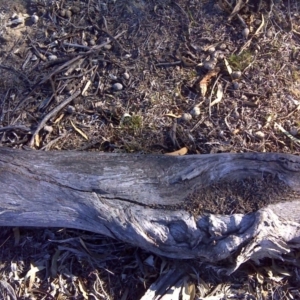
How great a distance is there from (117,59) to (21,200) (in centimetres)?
129

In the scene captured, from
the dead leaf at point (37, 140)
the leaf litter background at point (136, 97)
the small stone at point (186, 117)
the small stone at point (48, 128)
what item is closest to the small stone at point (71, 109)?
the leaf litter background at point (136, 97)

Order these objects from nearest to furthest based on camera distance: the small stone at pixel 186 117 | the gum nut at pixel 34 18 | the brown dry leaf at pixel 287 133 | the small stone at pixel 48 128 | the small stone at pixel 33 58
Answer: the brown dry leaf at pixel 287 133 < the small stone at pixel 186 117 < the small stone at pixel 48 128 < the small stone at pixel 33 58 < the gum nut at pixel 34 18

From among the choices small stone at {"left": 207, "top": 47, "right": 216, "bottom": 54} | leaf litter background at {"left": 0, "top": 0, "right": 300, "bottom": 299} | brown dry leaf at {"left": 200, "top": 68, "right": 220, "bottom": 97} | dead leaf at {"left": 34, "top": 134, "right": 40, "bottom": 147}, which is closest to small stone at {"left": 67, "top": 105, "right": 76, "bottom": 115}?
leaf litter background at {"left": 0, "top": 0, "right": 300, "bottom": 299}

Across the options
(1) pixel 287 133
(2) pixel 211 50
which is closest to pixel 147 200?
(1) pixel 287 133

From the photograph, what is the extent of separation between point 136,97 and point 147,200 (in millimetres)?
976

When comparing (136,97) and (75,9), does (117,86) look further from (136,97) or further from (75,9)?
(75,9)

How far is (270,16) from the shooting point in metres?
3.41

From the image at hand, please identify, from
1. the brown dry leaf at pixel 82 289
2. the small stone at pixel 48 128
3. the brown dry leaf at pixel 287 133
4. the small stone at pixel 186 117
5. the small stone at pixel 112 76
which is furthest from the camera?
the small stone at pixel 112 76

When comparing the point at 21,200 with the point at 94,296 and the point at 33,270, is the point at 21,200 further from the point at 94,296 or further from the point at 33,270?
the point at 94,296

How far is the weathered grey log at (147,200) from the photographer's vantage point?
242 centimetres

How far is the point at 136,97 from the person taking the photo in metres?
3.31

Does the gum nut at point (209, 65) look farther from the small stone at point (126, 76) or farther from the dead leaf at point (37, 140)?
the dead leaf at point (37, 140)

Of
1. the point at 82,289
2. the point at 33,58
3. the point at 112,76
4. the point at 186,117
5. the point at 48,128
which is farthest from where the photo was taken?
the point at 33,58

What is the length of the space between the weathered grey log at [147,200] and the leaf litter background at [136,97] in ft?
0.86
